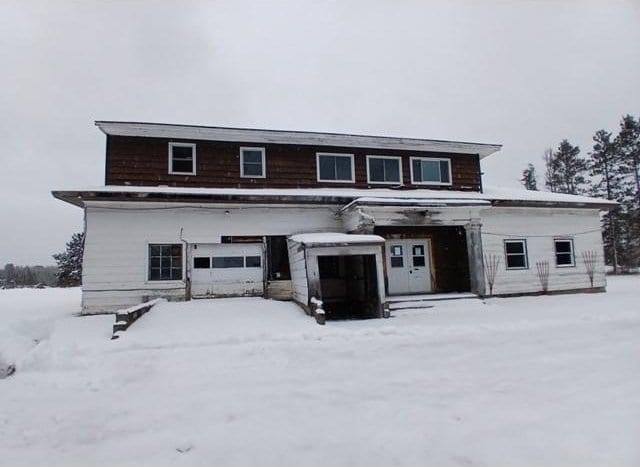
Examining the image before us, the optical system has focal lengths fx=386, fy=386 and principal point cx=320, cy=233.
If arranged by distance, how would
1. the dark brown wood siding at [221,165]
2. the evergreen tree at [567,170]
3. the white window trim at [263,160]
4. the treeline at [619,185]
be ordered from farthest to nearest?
1. the evergreen tree at [567,170]
2. the treeline at [619,185]
3. the white window trim at [263,160]
4. the dark brown wood siding at [221,165]

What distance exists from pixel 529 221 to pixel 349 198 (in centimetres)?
733

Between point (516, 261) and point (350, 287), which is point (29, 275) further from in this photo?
point (516, 261)

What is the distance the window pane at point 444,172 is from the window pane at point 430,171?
5.6 inches

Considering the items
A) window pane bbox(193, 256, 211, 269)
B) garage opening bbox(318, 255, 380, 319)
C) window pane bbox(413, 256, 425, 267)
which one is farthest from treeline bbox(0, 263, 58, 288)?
window pane bbox(413, 256, 425, 267)

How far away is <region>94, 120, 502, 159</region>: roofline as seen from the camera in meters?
12.4

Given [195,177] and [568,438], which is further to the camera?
[195,177]

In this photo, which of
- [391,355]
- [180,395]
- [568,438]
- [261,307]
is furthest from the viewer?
[261,307]

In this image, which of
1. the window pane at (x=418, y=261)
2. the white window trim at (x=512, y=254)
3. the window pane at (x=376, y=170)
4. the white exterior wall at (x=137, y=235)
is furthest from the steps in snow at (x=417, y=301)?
the window pane at (x=376, y=170)

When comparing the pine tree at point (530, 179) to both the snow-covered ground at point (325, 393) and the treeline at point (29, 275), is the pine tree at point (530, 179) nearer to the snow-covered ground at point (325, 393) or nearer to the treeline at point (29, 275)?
the snow-covered ground at point (325, 393)

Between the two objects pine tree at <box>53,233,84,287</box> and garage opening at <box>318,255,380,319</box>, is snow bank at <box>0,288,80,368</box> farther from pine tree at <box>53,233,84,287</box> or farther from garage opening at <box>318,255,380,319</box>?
pine tree at <box>53,233,84,287</box>

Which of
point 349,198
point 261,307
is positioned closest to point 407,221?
point 349,198

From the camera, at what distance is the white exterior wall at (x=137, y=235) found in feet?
36.3

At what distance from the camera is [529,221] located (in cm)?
1474

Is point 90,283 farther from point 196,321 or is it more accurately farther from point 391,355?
point 391,355
